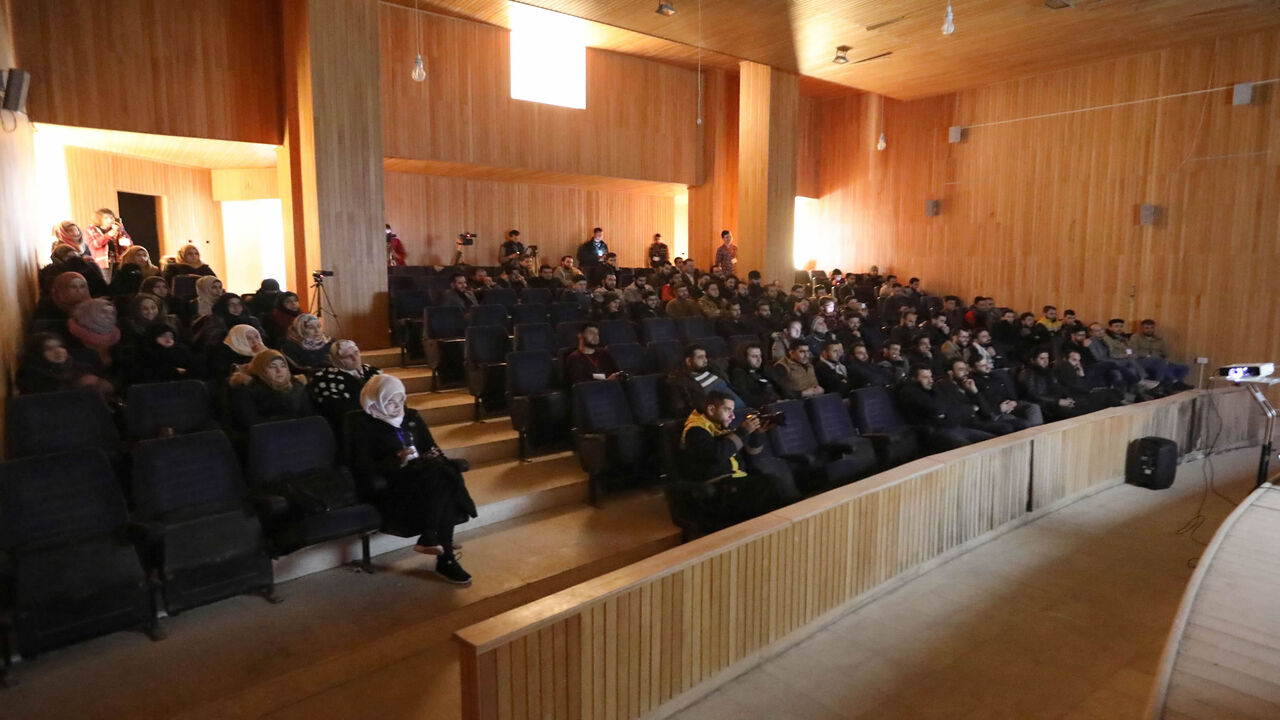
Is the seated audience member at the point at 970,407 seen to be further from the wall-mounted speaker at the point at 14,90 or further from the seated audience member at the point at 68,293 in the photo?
the wall-mounted speaker at the point at 14,90

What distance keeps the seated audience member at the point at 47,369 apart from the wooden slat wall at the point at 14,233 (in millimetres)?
98

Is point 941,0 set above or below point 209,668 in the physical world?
above

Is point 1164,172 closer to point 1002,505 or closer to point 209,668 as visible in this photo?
point 1002,505

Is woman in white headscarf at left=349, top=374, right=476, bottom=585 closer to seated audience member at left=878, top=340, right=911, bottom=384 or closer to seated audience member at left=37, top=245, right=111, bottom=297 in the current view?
seated audience member at left=37, top=245, right=111, bottom=297

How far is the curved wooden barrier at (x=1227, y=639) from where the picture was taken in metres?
2.38

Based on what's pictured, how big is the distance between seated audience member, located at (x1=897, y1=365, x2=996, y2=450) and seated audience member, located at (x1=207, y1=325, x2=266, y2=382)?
15.7ft

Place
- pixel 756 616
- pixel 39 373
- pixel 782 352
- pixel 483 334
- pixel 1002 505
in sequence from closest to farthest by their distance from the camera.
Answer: pixel 756 616 → pixel 39 373 → pixel 1002 505 → pixel 483 334 → pixel 782 352

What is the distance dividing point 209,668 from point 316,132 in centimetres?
Answer: 537

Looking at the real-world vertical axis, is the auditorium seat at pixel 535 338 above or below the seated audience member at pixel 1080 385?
above

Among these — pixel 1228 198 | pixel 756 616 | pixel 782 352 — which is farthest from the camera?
pixel 1228 198

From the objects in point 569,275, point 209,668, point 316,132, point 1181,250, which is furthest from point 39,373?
point 1181,250

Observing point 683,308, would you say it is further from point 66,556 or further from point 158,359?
point 66,556

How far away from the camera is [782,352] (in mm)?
6762

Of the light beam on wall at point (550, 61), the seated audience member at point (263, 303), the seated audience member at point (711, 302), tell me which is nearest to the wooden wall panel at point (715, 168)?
the light beam on wall at point (550, 61)
